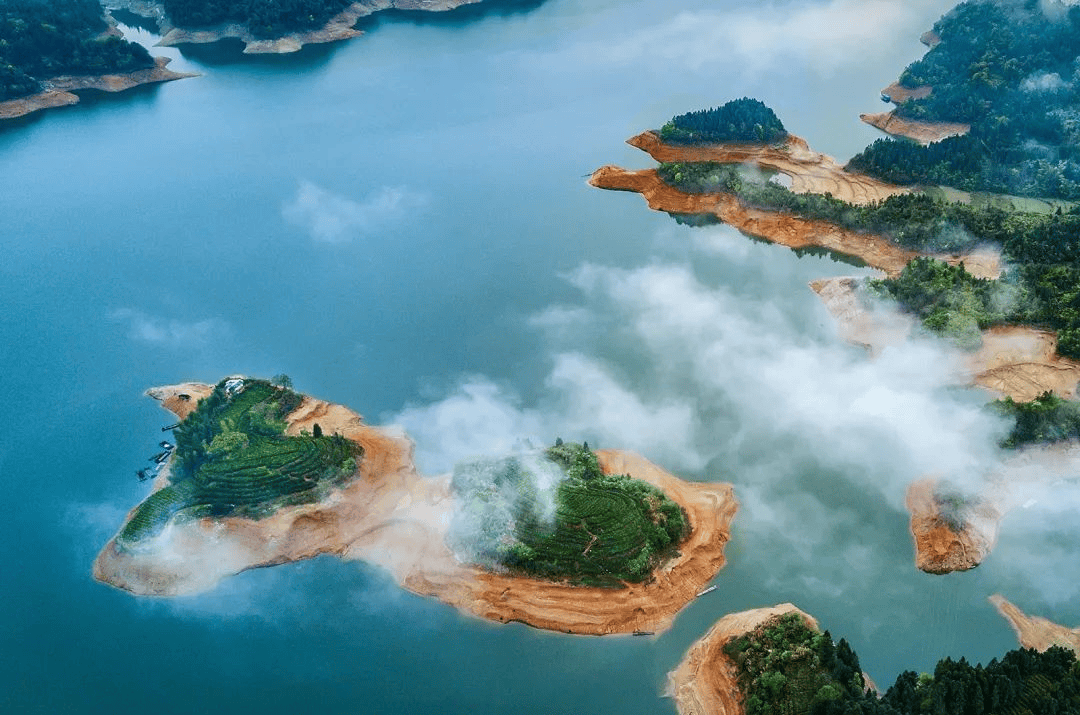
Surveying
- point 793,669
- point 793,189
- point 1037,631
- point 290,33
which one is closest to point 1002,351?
point 1037,631

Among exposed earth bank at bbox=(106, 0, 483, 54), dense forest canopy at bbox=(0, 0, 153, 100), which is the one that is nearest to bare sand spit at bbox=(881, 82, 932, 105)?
exposed earth bank at bbox=(106, 0, 483, 54)

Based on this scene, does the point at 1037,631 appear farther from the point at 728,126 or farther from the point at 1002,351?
the point at 728,126

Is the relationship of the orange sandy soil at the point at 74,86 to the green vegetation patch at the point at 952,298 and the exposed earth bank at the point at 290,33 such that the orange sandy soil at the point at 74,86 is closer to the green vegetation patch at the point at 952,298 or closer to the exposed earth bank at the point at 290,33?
the exposed earth bank at the point at 290,33

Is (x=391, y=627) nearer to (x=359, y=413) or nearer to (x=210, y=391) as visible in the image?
(x=359, y=413)

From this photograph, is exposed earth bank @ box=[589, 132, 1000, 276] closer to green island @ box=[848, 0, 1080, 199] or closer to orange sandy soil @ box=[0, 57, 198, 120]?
green island @ box=[848, 0, 1080, 199]

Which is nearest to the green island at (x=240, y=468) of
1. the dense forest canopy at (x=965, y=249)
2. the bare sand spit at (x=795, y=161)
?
the dense forest canopy at (x=965, y=249)
